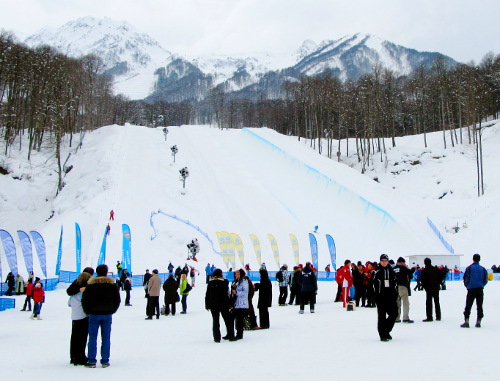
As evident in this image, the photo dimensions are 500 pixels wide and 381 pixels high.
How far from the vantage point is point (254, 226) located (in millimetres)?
38156

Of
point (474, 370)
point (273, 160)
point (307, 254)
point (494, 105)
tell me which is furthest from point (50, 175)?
point (494, 105)

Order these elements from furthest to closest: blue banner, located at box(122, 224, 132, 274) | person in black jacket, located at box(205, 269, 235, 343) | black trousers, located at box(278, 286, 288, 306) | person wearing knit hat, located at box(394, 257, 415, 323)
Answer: blue banner, located at box(122, 224, 132, 274), black trousers, located at box(278, 286, 288, 306), person wearing knit hat, located at box(394, 257, 415, 323), person in black jacket, located at box(205, 269, 235, 343)

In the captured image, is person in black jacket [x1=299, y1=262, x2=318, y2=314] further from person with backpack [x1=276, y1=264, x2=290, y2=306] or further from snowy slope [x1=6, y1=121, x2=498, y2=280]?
snowy slope [x1=6, y1=121, x2=498, y2=280]

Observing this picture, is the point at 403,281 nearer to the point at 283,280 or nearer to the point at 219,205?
the point at 283,280

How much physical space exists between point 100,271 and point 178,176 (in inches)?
1627

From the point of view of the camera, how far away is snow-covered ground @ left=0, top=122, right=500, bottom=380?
7.96 meters

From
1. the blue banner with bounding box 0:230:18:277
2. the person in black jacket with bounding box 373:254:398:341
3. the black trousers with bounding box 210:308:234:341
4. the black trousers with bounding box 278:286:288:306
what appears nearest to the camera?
the person in black jacket with bounding box 373:254:398:341

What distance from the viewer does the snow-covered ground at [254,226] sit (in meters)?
7.96

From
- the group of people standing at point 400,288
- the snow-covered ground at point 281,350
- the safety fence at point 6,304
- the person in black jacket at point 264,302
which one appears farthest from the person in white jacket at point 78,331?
the safety fence at point 6,304

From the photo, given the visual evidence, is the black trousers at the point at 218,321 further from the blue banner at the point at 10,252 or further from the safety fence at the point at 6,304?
the blue banner at the point at 10,252

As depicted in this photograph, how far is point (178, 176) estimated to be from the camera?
48812 mm

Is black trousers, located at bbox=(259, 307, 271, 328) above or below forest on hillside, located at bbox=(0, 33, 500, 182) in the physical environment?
below

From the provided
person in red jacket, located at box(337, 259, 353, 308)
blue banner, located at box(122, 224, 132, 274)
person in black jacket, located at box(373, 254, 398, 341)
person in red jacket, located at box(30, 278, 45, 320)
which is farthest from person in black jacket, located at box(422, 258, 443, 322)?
blue banner, located at box(122, 224, 132, 274)

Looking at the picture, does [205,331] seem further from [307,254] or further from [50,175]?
[50,175]
